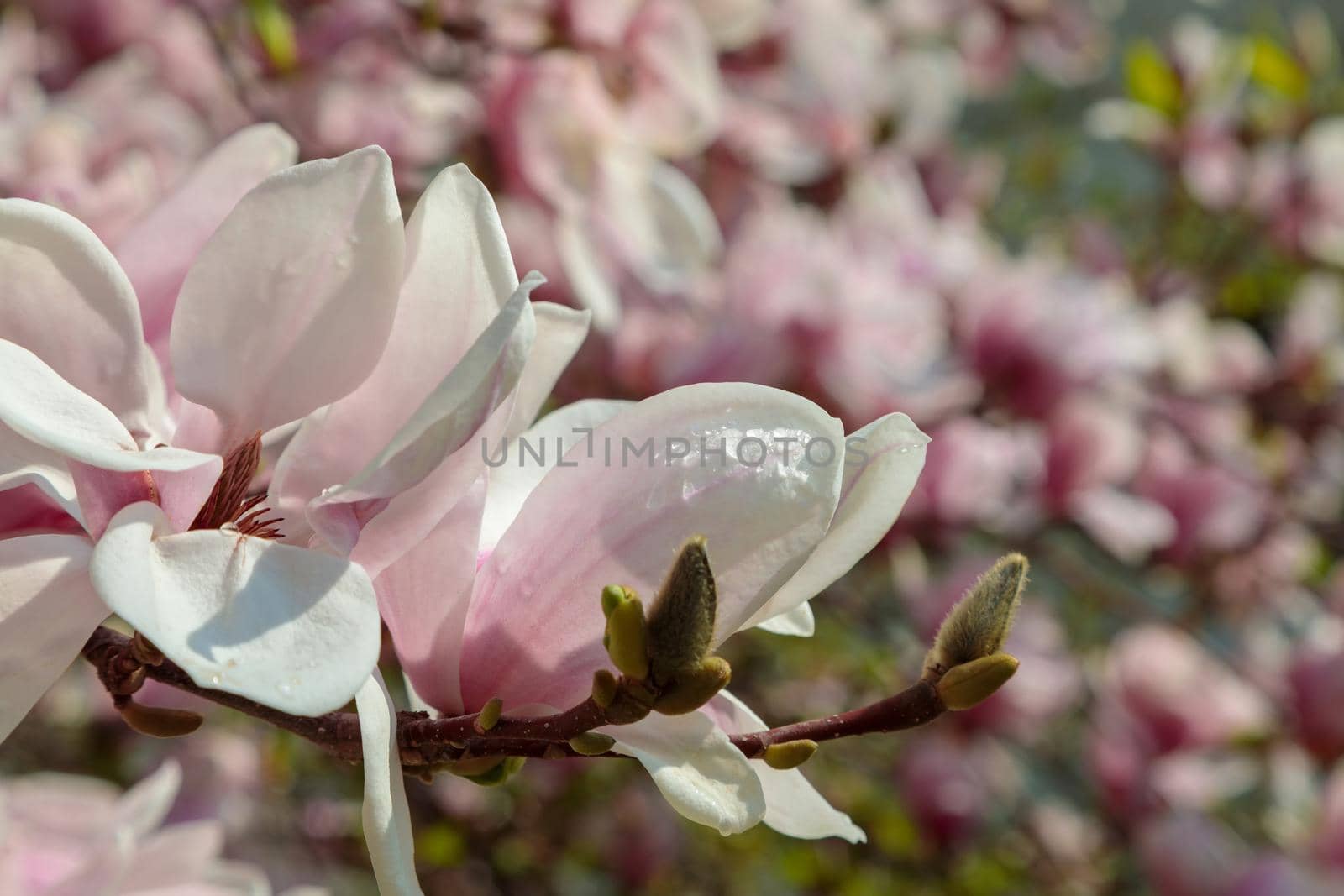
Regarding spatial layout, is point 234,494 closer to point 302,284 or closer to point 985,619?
point 302,284

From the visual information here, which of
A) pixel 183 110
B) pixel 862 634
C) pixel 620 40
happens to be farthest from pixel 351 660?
pixel 862 634

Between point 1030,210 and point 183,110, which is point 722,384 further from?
point 1030,210

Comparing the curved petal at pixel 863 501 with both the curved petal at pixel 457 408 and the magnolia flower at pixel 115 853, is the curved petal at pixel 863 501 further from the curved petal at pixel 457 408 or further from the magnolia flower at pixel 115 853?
Result: the magnolia flower at pixel 115 853

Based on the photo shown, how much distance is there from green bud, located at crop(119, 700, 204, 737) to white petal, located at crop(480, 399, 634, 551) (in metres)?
0.10

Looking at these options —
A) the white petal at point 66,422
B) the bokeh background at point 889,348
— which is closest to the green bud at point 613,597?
the white petal at point 66,422

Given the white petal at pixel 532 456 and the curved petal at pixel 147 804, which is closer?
the white petal at pixel 532 456

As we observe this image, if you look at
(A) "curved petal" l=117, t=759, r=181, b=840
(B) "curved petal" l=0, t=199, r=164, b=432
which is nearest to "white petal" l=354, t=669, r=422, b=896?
(B) "curved petal" l=0, t=199, r=164, b=432

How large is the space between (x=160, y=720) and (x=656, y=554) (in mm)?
155

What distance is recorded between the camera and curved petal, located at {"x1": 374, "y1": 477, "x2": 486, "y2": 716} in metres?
0.33

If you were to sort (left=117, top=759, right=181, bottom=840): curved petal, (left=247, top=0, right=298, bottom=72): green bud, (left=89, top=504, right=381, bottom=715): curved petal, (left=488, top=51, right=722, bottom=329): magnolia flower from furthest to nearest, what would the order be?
(left=488, top=51, right=722, bottom=329): magnolia flower < (left=247, top=0, right=298, bottom=72): green bud < (left=117, top=759, right=181, bottom=840): curved petal < (left=89, top=504, right=381, bottom=715): curved petal

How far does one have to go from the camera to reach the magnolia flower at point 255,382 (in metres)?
0.29

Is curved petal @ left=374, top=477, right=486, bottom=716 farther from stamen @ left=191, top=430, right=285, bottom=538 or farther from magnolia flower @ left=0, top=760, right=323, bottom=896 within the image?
magnolia flower @ left=0, top=760, right=323, bottom=896

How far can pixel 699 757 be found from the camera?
33 centimetres

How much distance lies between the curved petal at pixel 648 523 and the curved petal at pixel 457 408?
1.8 inches
